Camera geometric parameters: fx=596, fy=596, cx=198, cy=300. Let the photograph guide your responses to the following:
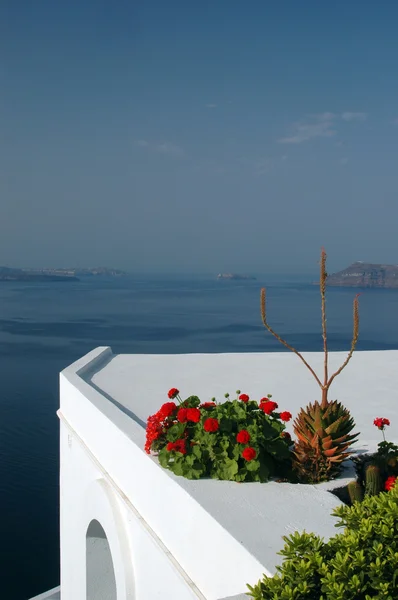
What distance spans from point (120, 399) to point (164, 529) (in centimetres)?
206

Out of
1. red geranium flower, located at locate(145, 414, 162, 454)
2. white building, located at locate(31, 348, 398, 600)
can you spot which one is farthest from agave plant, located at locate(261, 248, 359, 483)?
red geranium flower, located at locate(145, 414, 162, 454)

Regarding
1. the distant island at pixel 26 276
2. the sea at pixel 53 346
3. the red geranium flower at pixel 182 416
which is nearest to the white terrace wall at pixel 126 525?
the red geranium flower at pixel 182 416

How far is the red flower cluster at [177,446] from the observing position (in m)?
3.11

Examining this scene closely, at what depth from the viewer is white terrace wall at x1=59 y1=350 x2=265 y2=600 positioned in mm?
2674

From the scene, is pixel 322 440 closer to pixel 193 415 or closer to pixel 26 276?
pixel 193 415

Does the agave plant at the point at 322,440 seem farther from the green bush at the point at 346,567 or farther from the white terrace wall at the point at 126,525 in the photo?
the green bush at the point at 346,567

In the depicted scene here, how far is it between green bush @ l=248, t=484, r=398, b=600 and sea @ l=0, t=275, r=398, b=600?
14.0 metres

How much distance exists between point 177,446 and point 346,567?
1.51 metres

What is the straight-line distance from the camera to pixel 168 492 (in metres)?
3.12

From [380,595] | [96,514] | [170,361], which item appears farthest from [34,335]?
[380,595]

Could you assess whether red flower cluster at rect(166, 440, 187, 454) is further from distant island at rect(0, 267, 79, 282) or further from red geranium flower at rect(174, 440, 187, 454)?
distant island at rect(0, 267, 79, 282)

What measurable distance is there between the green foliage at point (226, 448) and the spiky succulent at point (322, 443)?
0.09 meters

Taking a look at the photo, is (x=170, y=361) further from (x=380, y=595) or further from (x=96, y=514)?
(x=380, y=595)

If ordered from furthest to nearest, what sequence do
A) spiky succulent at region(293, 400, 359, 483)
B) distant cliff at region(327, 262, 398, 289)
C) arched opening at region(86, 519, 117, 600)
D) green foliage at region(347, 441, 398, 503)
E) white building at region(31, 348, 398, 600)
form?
distant cliff at region(327, 262, 398, 289), arched opening at region(86, 519, 117, 600), spiky succulent at region(293, 400, 359, 483), green foliage at region(347, 441, 398, 503), white building at region(31, 348, 398, 600)
